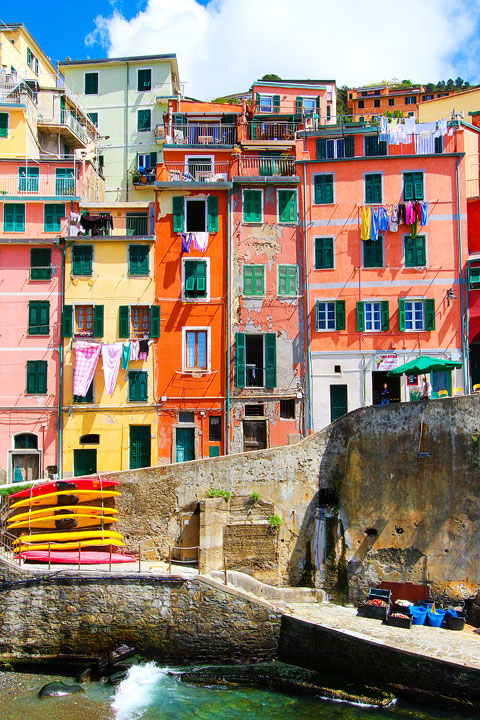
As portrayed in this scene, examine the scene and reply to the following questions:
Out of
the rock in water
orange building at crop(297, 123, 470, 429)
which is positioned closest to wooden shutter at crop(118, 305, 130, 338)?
Result: orange building at crop(297, 123, 470, 429)

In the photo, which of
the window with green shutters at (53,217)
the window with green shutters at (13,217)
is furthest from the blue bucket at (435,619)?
the window with green shutters at (13,217)

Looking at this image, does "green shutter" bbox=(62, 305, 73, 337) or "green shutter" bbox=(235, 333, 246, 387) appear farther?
"green shutter" bbox=(62, 305, 73, 337)

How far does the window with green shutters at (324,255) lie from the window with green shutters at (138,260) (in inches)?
323

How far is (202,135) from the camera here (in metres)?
36.6

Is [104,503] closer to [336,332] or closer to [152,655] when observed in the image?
Result: [152,655]

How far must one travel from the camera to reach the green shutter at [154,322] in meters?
31.3

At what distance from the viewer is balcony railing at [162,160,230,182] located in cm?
3322

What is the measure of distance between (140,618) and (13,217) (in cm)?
2093

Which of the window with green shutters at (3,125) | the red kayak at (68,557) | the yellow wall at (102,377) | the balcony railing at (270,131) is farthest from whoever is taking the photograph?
the balcony railing at (270,131)

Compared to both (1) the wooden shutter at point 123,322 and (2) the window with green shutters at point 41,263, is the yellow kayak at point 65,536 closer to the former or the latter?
(1) the wooden shutter at point 123,322

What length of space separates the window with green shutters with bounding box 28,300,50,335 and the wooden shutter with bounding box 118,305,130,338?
11.3ft

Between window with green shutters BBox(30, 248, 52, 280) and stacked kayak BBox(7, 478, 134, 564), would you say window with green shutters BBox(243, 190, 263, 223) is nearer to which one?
window with green shutters BBox(30, 248, 52, 280)

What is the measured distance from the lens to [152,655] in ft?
68.8

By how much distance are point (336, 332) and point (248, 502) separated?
33.2ft
